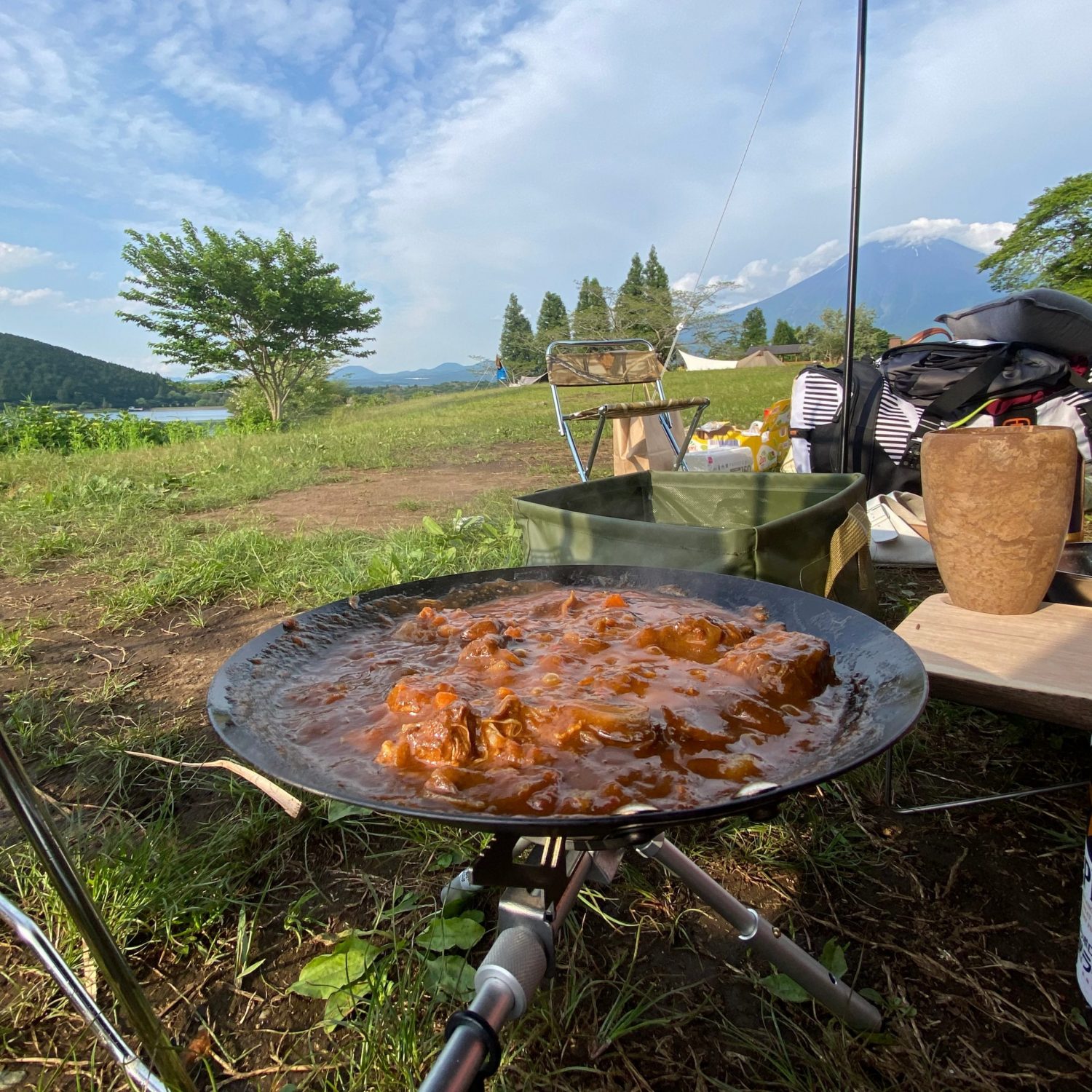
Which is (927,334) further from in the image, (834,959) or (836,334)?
(836,334)

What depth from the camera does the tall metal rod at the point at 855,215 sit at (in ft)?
8.71

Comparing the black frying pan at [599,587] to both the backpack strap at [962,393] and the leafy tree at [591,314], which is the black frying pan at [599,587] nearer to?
the backpack strap at [962,393]

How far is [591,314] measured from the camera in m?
46.5

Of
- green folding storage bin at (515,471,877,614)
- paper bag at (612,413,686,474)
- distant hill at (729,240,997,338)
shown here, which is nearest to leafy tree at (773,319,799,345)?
paper bag at (612,413,686,474)

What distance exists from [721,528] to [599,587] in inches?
24.7

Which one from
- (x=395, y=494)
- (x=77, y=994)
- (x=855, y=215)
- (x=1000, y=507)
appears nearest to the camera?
(x=77, y=994)

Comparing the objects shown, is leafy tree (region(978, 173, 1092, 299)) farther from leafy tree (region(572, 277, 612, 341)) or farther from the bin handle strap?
the bin handle strap

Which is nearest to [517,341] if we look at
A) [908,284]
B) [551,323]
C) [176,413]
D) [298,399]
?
[551,323]

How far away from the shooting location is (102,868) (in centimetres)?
158

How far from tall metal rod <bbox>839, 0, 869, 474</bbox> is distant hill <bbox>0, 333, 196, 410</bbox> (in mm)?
5596

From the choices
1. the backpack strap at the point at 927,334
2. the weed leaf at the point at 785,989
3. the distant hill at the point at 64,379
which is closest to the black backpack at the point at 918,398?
the backpack strap at the point at 927,334

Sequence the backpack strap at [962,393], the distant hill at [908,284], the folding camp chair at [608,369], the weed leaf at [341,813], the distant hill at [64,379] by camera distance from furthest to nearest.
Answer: the distant hill at [908,284] → the distant hill at [64,379] → the folding camp chair at [608,369] → the backpack strap at [962,393] → the weed leaf at [341,813]

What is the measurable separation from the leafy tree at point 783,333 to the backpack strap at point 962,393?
65612 mm

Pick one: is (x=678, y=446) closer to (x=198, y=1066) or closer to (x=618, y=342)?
(x=618, y=342)
